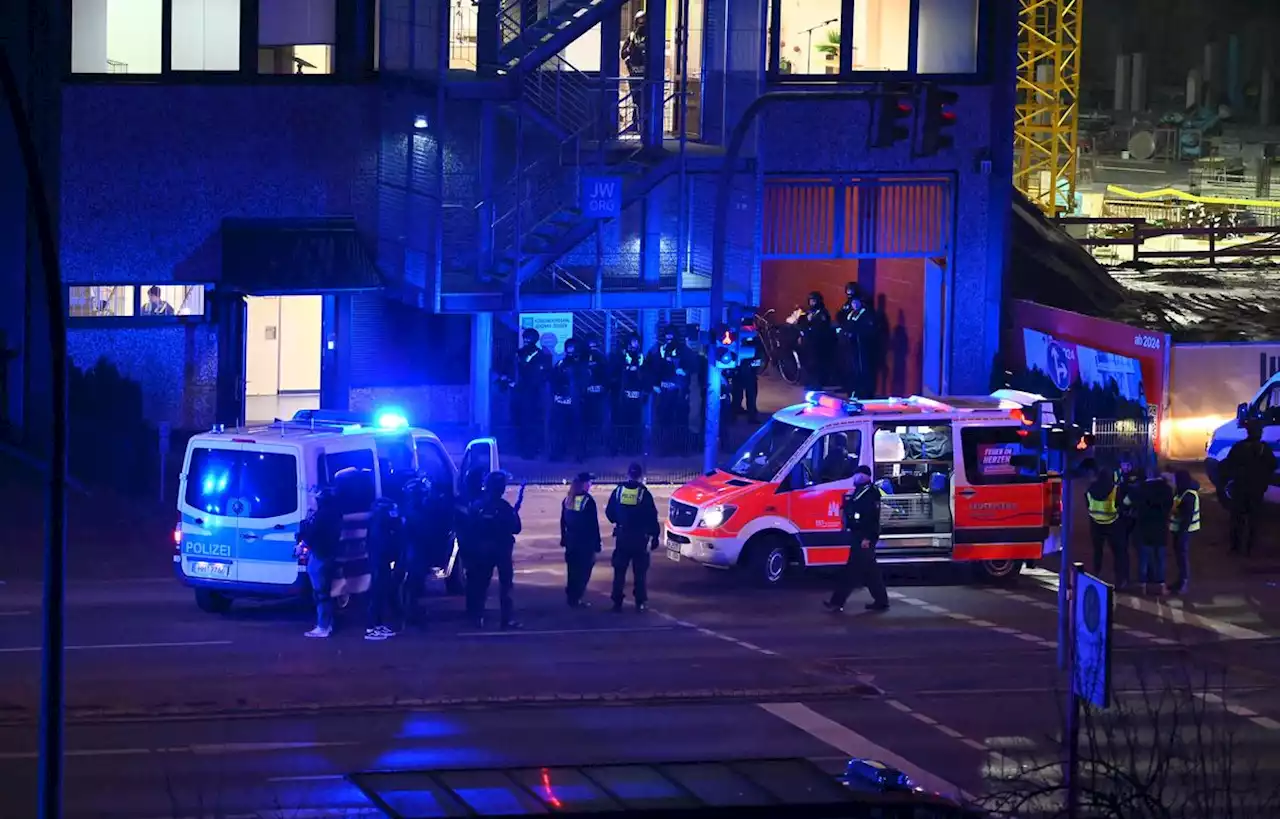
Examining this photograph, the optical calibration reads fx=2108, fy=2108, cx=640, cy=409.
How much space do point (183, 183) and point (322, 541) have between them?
13041 millimetres

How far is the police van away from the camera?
20.0m

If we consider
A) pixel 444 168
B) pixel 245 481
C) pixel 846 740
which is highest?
pixel 444 168

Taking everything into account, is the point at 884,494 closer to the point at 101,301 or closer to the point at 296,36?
the point at 296,36

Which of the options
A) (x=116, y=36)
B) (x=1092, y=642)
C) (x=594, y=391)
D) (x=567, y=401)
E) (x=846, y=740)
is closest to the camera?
(x=1092, y=642)

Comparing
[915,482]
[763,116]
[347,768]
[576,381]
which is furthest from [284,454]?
[763,116]

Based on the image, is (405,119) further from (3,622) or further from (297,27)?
(3,622)

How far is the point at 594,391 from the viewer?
104ft

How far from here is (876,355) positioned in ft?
115

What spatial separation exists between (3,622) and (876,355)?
17712mm

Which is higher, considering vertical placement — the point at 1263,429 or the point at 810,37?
the point at 810,37

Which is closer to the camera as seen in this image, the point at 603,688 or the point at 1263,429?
the point at 603,688

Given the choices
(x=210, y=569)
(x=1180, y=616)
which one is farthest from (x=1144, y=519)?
(x=210, y=569)

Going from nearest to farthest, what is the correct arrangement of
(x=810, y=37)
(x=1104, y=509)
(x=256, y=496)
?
(x=256, y=496) < (x=1104, y=509) < (x=810, y=37)

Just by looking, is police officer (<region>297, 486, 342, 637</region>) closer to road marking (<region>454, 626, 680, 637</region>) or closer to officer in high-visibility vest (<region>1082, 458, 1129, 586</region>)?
road marking (<region>454, 626, 680, 637</region>)
